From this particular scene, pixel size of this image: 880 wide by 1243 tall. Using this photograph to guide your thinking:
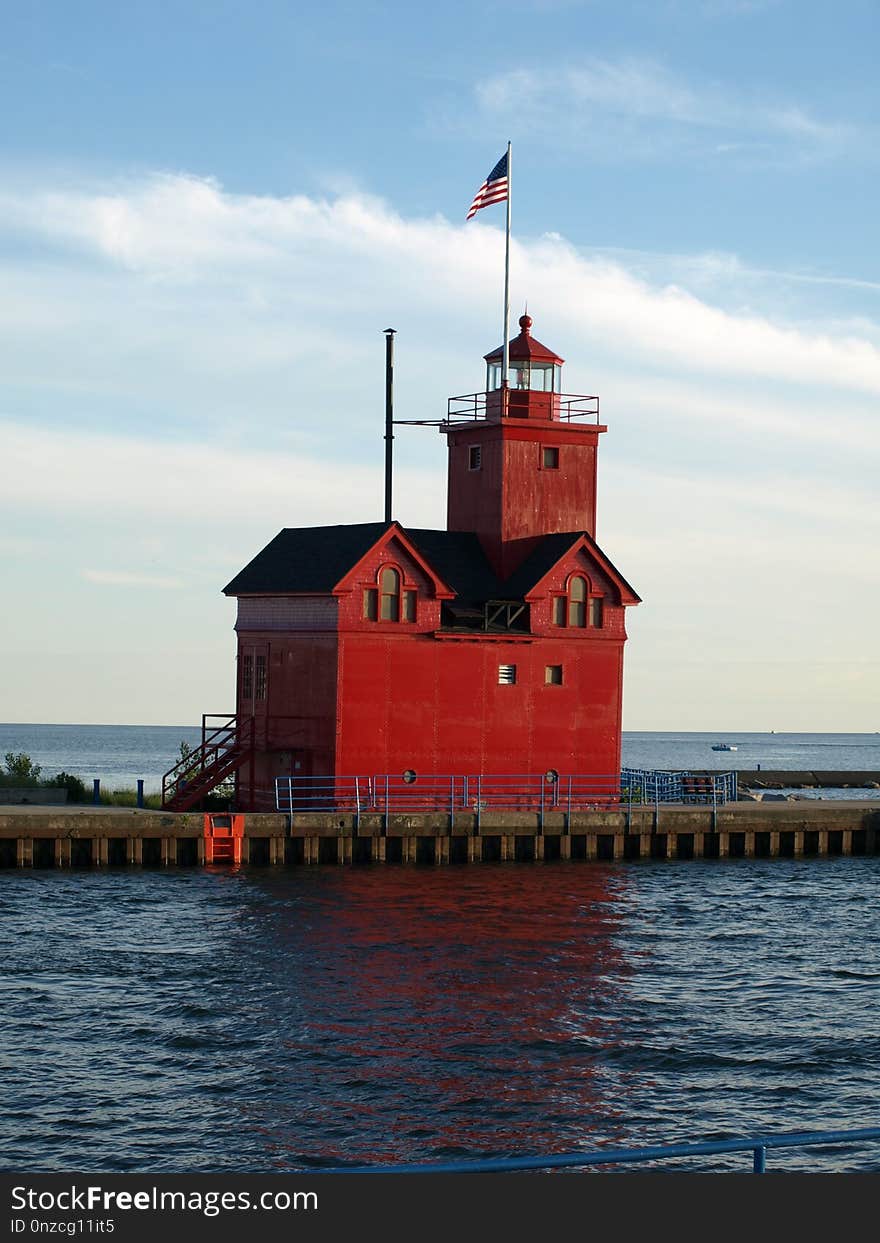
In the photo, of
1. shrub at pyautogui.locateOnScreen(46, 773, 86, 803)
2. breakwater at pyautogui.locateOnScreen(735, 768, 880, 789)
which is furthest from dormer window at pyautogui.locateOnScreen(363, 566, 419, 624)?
breakwater at pyautogui.locateOnScreen(735, 768, 880, 789)

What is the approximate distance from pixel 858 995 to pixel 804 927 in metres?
8.43

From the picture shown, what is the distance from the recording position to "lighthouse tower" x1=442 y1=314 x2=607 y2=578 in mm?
51750

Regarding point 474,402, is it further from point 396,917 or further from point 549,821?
point 396,917

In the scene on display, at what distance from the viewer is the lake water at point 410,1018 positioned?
66.4 ft

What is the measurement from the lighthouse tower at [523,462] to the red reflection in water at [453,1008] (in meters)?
13.6

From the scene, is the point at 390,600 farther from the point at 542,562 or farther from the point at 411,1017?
the point at 411,1017

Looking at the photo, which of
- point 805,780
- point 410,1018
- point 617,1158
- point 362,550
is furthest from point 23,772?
point 805,780

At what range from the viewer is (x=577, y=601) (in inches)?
1986

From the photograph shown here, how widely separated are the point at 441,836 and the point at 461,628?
6816 mm

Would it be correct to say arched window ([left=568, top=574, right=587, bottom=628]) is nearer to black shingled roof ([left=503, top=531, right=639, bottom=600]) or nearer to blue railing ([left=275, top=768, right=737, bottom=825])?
black shingled roof ([left=503, top=531, right=639, bottom=600])

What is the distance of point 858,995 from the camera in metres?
29.8

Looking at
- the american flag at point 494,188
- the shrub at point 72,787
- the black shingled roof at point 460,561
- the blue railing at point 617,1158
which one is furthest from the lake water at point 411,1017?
the american flag at point 494,188

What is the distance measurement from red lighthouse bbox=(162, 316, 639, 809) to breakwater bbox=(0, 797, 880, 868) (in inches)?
90.3

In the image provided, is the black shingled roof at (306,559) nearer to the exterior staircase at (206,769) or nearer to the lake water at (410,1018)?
the exterior staircase at (206,769)
